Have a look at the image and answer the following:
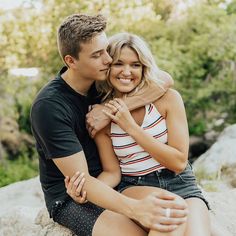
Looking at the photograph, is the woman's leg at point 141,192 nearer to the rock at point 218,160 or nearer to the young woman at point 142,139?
the young woman at point 142,139

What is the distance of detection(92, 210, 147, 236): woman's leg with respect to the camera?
2.71m

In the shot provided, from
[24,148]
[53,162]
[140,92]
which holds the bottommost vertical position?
[24,148]

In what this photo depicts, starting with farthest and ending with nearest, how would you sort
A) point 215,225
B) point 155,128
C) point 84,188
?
point 215,225
point 155,128
point 84,188

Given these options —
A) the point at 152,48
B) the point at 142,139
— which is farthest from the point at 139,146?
the point at 152,48

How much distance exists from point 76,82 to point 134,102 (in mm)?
352

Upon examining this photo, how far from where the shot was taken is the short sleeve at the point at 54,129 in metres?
2.80

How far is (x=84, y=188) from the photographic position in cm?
278

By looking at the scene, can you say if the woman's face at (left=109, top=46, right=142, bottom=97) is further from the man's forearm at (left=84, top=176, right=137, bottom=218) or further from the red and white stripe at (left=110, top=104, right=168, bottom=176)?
the man's forearm at (left=84, top=176, right=137, bottom=218)

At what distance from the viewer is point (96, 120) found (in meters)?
2.95

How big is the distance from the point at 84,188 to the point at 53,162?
0.34 meters

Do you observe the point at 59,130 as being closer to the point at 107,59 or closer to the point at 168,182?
the point at 107,59

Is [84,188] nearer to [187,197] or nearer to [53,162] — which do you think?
[53,162]

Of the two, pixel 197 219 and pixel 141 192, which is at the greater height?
pixel 141 192

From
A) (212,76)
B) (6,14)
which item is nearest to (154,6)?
(212,76)
